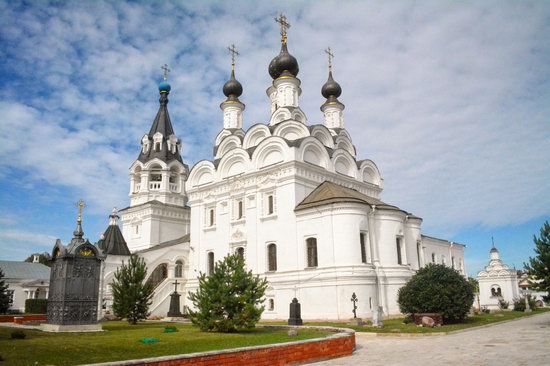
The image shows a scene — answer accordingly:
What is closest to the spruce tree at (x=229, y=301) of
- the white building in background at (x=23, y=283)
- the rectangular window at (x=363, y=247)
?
the rectangular window at (x=363, y=247)

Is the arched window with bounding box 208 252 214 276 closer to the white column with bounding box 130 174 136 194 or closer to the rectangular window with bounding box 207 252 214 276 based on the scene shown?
the rectangular window with bounding box 207 252 214 276

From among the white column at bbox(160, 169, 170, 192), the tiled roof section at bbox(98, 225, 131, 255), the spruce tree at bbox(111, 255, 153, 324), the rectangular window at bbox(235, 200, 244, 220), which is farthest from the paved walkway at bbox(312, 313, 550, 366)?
the white column at bbox(160, 169, 170, 192)

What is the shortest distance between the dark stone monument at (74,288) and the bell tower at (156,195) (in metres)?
17.6

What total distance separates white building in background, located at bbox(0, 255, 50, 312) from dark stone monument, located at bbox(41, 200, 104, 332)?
2736cm

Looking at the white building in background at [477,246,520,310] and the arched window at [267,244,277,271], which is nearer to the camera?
the arched window at [267,244,277,271]

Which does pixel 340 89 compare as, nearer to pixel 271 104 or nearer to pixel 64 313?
pixel 271 104

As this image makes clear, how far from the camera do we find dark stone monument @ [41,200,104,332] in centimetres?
1669

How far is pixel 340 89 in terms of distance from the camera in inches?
1368

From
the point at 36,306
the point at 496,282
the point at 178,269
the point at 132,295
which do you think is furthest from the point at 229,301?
the point at 496,282

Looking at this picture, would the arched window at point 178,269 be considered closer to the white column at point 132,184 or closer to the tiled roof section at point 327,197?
the white column at point 132,184

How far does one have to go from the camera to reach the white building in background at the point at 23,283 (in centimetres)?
4119

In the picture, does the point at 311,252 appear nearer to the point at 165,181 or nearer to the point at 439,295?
the point at 439,295

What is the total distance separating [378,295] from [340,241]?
140 inches

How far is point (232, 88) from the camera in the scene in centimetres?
3538
